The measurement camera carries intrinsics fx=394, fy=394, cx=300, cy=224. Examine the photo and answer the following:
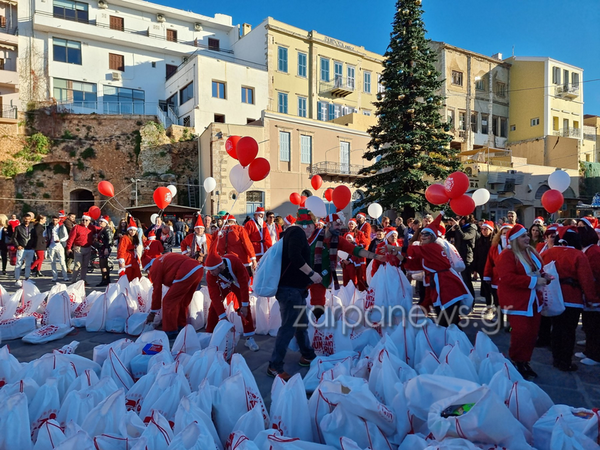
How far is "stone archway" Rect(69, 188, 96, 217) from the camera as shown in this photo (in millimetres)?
24031

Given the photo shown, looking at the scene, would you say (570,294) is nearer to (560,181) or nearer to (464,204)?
(464,204)

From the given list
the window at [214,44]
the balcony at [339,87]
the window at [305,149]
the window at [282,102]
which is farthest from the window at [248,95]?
the window at [214,44]

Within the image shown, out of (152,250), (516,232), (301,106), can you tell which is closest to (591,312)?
(516,232)

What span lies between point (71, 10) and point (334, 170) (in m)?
22.1

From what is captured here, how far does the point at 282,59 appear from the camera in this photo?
94.6 feet

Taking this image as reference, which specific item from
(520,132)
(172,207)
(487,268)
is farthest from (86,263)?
(520,132)

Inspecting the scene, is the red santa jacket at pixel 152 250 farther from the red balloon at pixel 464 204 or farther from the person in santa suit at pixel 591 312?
the person in santa suit at pixel 591 312

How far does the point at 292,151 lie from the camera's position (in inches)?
973

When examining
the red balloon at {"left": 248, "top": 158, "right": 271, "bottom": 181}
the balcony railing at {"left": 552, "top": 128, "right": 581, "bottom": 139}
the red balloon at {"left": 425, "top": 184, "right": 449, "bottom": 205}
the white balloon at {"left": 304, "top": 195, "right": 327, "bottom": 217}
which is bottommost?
the white balloon at {"left": 304, "top": 195, "right": 327, "bottom": 217}

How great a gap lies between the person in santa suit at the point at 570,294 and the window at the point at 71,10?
111ft

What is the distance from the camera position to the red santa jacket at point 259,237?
9062 millimetres

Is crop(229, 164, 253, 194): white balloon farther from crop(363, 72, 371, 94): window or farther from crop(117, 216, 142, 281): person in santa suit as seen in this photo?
crop(363, 72, 371, 94): window

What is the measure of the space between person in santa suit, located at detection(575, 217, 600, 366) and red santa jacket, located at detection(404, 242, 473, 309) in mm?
1227

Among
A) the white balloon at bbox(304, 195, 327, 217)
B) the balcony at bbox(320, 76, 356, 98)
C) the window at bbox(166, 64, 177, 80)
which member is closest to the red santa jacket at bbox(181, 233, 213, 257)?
the white balloon at bbox(304, 195, 327, 217)
